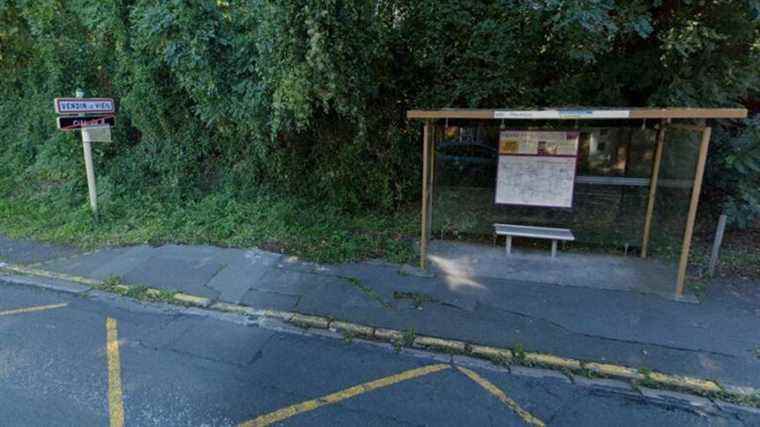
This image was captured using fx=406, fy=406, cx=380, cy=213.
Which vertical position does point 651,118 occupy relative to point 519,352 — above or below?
above

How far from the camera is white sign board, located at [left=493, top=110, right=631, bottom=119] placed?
14.4ft

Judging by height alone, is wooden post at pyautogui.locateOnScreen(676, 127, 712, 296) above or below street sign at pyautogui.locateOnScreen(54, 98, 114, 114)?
below

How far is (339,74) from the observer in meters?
5.07

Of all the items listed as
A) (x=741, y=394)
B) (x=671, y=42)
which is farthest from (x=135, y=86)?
(x=741, y=394)

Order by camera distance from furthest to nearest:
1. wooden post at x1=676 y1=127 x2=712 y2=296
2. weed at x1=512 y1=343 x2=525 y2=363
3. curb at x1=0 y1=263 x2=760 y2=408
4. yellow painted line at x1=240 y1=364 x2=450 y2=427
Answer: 1. wooden post at x1=676 y1=127 x2=712 y2=296
2. weed at x1=512 y1=343 x2=525 y2=363
3. curb at x1=0 y1=263 x2=760 y2=408
4. yellow painted line at x1=240 y1=364 x2=450 y2=427

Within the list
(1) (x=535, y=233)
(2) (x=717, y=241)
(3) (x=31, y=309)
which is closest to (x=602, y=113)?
(1) (x=535, y=233)

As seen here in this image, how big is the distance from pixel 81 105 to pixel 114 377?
5187 mm

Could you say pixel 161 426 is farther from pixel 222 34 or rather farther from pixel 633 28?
pixel 633 28

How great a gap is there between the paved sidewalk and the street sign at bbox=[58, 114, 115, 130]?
6.76ft

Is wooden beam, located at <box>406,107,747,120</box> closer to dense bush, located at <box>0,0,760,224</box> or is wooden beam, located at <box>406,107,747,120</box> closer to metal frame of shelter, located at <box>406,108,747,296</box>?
metal frame of shelter, located at <box>406,108,747,296</box>

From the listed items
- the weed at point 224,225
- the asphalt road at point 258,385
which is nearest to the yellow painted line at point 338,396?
the asphalt road at point 258,385

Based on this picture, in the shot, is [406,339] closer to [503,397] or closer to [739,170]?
[503,397]

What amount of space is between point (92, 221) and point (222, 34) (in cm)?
411

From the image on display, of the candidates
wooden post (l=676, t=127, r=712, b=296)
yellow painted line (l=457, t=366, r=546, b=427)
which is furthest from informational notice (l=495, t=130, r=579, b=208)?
yellow painted line (l=457, t=366, r=546, b=427)
